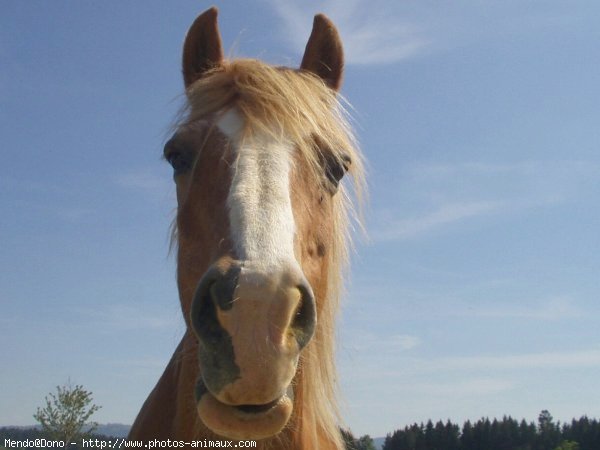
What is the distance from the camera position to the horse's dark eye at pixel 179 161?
12.1 feet

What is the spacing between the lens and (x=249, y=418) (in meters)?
2.43

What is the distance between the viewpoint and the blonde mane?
11.6 feet

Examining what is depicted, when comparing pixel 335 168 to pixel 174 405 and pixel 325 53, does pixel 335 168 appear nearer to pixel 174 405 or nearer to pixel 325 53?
pixel 325 53

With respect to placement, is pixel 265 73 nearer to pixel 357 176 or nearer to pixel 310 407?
pixel 357 176

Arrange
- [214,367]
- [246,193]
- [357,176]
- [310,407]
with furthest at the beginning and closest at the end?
1. [357,176]
2. [310,407]
3. [246,193]
4. [214,367]

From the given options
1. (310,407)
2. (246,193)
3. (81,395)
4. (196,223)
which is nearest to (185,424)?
(310,407)

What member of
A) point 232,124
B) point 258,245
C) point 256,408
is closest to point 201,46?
point 232,124

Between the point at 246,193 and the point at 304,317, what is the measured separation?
692mm

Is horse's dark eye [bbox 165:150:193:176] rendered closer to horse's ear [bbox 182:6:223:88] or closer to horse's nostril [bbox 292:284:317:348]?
horse's ear [bbox 182:6:223:88]

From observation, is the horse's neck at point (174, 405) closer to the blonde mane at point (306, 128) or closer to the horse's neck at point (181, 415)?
the horse's neck at point (181, 415)

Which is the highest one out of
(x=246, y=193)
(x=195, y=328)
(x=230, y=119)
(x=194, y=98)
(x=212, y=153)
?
(x=194, y=98)

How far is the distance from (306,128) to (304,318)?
1.45 metres

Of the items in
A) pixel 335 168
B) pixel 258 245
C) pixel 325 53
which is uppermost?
pixel 325 53

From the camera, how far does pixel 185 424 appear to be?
3.53 meters
